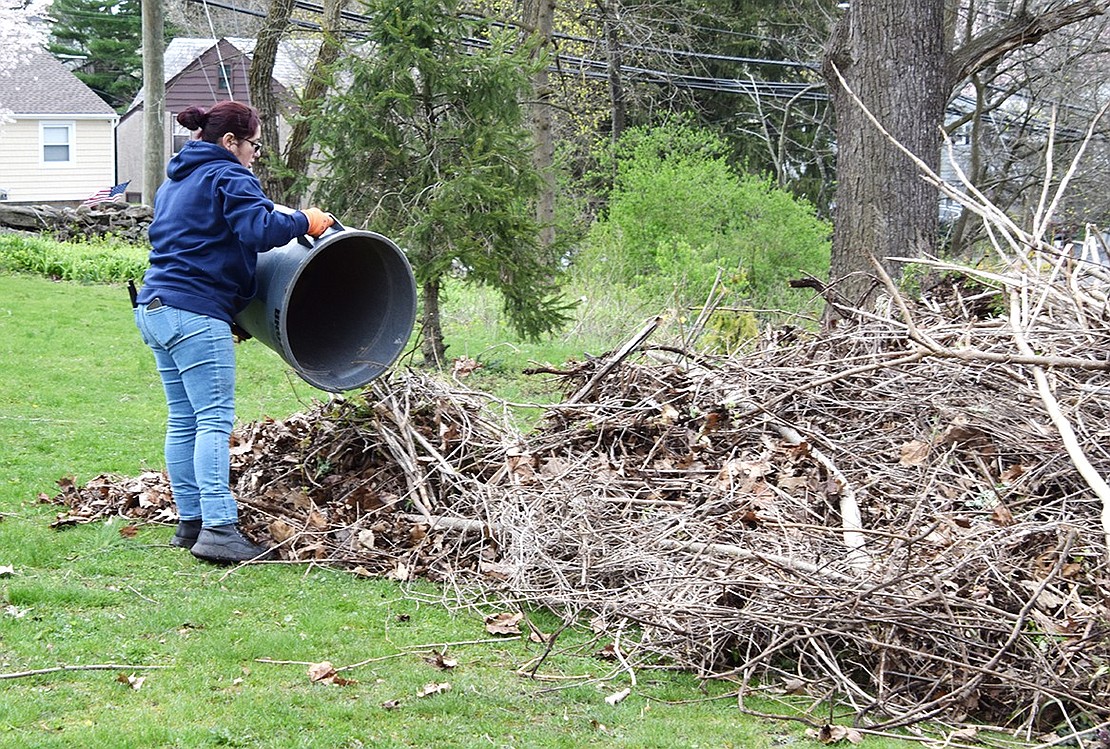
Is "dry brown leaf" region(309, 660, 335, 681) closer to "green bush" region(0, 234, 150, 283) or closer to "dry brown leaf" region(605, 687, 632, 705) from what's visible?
"dry brown leaf" region(605, 687, 632, 705)

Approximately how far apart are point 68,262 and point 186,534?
14695 mm

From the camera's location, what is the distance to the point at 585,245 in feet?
59.4

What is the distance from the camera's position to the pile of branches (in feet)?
12.8

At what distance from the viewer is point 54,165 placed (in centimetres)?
4034

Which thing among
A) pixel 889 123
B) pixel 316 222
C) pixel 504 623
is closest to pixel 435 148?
pixel 889 123

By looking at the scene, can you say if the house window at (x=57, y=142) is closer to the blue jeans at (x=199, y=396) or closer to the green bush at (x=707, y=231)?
the green bush at (x=707, y=231)

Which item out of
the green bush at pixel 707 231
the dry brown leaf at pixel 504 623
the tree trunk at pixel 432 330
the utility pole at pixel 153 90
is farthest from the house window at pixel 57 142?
Answer: the dry brown leaf at pixel 504 623

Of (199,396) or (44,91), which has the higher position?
(44,91)

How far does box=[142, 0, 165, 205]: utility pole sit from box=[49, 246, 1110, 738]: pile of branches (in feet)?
75.3

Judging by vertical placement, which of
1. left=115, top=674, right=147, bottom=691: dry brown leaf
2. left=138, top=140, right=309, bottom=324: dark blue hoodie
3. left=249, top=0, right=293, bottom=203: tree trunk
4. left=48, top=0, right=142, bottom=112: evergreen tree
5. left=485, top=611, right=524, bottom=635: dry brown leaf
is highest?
left=48, top=0, right=142, bottom=112: evergreen tree

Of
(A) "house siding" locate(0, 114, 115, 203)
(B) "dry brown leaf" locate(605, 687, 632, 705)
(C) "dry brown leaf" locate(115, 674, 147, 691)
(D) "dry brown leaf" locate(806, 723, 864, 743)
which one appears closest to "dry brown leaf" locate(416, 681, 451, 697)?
(B) "dry brown leaf" locate(605, 687, 632, 705)

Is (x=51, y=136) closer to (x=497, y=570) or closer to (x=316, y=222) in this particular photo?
(x=316, y=222)

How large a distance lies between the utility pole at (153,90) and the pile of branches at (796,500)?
22.9m

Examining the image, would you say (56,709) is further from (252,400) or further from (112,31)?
(112,31)
